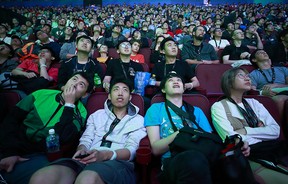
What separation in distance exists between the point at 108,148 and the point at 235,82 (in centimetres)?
126

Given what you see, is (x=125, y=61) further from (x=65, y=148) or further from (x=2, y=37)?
(x=2, y=37)

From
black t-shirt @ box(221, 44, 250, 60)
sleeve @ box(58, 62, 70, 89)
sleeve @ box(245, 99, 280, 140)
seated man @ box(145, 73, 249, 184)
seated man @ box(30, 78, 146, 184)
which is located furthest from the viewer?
black t-shirt @ box(221, 44, 250, 60)

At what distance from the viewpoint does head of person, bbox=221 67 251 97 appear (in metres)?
1.75

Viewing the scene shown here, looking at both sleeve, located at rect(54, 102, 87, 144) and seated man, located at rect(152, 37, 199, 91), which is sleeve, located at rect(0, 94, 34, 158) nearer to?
sleeve, located at rect(54, 102, 87, 144)

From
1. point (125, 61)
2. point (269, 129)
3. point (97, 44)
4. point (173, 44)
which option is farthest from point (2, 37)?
point (269, 129)

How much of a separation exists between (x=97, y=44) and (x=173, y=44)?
8.80 ft

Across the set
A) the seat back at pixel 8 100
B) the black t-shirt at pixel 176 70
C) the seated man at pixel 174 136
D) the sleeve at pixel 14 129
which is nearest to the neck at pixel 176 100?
the seated man at pixel 174 136

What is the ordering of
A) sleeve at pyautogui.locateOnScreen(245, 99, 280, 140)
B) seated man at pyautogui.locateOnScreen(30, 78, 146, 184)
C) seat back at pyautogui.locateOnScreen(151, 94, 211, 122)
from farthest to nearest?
seat back at pyautogui.locateOnScreen(151, 94, 211, 122) → sleeve at pyautogui.locateOnScreen(245, 99, 280, 140) → seated man at pyautogui.locateOnScreen(30, 78, 146, 184)

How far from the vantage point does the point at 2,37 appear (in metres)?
5.00

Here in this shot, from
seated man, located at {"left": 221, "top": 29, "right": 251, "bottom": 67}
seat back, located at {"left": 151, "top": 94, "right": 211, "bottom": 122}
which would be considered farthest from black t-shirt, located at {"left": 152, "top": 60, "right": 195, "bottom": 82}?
seated man, located at {"left": 221, "top": 29, "right": 251, "bottom": 67}

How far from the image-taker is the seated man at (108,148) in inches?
44.6

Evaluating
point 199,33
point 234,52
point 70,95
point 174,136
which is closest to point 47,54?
point 70,95

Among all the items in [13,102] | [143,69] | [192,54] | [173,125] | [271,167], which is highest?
[192,54]

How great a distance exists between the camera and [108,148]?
1444mm
